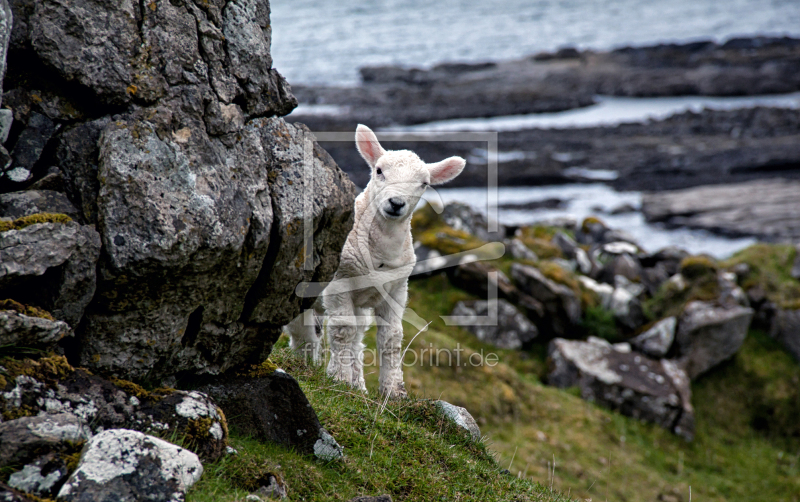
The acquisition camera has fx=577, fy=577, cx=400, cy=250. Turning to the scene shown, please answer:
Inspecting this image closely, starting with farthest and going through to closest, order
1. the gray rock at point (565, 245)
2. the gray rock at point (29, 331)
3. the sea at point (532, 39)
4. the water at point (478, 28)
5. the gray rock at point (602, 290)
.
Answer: the water at point (478, 28) < the sea at point (532, 39) < the gray rock at point (565, 245) < the gray rock at point (602, 290) < the gray rock at point (29, 331)

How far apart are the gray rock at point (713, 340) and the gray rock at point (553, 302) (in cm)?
291

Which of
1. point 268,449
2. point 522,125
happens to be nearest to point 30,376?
point 268,449

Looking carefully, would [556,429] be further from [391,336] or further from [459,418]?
[459,418]

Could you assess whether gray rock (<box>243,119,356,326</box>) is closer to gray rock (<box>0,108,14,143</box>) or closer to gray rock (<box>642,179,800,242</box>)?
gray rock (<box>0,108,14,143</box>)

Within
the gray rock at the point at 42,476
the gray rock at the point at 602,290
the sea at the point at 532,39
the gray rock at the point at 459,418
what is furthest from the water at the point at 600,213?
the gray rock at the point at 42,476

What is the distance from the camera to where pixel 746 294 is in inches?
648

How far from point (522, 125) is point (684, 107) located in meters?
11.8

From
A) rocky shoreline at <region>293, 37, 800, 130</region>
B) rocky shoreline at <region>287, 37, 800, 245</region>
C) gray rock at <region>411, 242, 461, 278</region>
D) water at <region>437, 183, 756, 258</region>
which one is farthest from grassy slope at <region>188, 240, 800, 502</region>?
rocky shoreline at <region>293, 37, 800, 130</region>

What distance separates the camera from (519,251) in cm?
1783

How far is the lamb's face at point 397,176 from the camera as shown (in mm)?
6695

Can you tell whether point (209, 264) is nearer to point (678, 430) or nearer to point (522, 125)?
point (678, 430)

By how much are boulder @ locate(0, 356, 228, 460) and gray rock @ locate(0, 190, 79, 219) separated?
863mm

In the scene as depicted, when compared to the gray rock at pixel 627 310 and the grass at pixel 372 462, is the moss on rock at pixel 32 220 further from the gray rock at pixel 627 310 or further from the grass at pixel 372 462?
the gray rock at pixel 627 310

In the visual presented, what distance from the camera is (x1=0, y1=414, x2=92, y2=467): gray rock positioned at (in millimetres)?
2938
